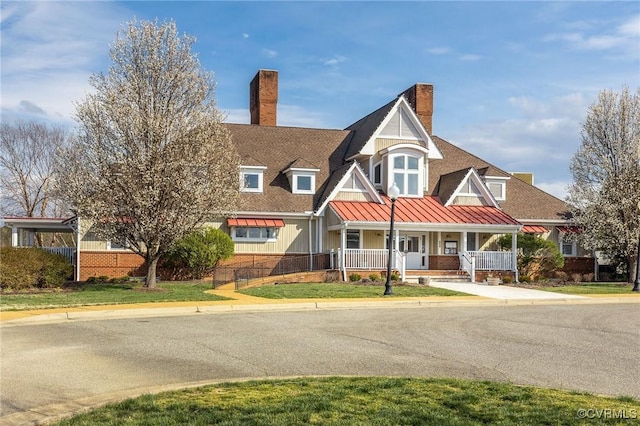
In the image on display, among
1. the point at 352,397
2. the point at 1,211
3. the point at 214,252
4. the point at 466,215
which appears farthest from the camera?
the point at 1,211

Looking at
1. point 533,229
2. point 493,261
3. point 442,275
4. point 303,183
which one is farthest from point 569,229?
point 303,183

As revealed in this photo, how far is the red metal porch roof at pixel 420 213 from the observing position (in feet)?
99.1

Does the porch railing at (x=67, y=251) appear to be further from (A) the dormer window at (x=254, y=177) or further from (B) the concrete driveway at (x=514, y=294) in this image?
(B) the concrete driveway at (x=514, y=294)

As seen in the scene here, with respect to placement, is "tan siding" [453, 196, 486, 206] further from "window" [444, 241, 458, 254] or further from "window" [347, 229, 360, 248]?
"window" [347, 229, 360, 248]

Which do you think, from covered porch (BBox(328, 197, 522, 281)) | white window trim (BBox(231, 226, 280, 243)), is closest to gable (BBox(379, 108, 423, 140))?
covered porch (BBox(328, 197, 522, 281))

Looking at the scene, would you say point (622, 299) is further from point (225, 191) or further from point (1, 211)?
point (1, 211)

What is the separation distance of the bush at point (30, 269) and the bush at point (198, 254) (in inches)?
202

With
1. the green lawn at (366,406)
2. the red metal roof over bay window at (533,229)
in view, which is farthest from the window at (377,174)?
the green lawn at (366,406)

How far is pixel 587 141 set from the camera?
32688 millimetres

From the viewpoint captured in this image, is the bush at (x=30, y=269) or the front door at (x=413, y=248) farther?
the front door at (x=413, y=248)

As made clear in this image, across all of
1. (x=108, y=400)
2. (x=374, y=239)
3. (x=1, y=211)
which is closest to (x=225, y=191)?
(x=374, y=239)

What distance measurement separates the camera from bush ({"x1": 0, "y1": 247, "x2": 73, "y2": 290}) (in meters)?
22.5

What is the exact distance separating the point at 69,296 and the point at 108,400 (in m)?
14.5

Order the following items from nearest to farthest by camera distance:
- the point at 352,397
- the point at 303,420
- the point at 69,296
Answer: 1. the point at 303,420
2. the point at 352,397
3. the point at 69,296
